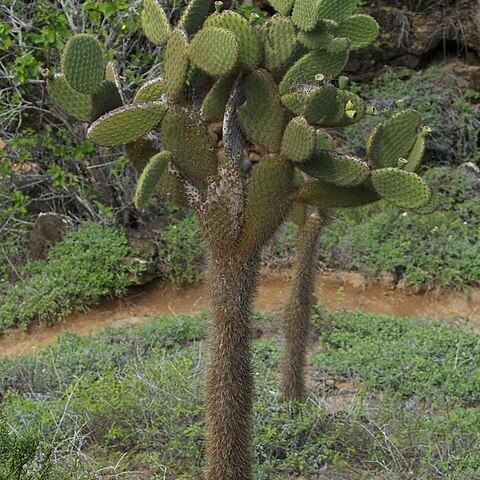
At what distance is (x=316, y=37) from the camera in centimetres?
234

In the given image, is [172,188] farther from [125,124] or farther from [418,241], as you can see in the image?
[418,241]

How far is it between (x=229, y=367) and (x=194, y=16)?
1169mm

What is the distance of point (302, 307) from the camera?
3660mm

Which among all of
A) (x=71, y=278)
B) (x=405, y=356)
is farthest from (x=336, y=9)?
(x=71, y=278)

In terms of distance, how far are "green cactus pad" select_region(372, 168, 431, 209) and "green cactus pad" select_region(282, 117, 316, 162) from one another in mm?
292

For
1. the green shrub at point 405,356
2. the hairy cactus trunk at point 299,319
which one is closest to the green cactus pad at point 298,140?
the hairy cactus trunk at point 299,319

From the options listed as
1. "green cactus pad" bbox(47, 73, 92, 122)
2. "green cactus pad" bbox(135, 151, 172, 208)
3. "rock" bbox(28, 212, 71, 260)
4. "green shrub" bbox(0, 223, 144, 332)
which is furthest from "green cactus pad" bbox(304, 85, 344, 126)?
"rock" bbox(28, 212, 71, 260)

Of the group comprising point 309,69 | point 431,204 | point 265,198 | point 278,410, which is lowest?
point 278,410

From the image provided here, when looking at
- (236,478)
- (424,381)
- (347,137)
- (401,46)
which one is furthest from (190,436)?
(401,46)

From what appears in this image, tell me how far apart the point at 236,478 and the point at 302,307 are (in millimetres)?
1237

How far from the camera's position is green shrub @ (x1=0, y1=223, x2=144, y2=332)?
19.9 ft

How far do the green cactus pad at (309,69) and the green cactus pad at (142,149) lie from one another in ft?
1.61

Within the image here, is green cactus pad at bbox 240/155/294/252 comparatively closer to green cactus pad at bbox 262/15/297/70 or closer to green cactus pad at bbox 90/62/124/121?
green cactus pad at bbox 262/15/297/70

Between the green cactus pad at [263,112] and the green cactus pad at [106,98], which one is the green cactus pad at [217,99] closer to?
the green cactus pad at [263,112]
